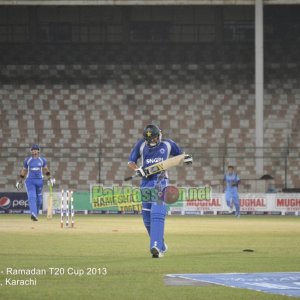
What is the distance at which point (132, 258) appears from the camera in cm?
1775

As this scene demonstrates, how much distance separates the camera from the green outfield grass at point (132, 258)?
12234mm

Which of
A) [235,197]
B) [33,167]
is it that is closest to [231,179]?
[235,197]

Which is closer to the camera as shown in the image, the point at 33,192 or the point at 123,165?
the point at 33,192

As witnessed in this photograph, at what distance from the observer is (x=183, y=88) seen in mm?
52969

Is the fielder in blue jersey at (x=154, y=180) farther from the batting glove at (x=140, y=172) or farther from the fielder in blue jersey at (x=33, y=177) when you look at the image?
the fielder in blue jersey at (x=33, y=177)

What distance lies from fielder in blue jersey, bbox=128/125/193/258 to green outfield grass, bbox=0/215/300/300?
0.42 meters

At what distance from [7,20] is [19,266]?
1597 inches

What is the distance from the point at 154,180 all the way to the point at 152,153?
48 centimetres

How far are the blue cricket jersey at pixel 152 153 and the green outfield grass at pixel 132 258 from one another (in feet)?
4.82

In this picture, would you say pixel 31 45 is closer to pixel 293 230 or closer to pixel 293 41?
pixel 293 41

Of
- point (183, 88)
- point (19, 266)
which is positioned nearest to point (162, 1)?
point (183, 88)

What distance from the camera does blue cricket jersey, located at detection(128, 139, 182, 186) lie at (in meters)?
17.9

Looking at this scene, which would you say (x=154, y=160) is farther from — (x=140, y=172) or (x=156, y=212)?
(x=156, y=212)

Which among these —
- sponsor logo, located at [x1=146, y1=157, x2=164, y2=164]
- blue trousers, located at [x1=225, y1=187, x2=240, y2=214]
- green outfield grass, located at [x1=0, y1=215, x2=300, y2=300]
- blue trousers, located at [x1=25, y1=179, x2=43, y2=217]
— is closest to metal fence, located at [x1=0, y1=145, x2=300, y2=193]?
blue trousers, located at [x1=225, y1=187, x2=240, y2=214]
